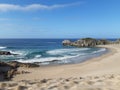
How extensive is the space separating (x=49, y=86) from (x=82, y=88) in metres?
0.83

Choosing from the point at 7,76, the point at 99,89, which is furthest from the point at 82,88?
the point at 7,76

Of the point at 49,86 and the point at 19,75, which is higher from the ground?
the point at 49,86

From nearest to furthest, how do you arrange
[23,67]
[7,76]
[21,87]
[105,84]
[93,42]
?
[21,87] < [105,84] < [7,76] < [23,67] < [93,42]

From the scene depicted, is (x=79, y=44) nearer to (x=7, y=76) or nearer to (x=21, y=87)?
(x=7, y=76)

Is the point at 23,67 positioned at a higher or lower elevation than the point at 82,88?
lower

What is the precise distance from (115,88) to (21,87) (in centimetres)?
225

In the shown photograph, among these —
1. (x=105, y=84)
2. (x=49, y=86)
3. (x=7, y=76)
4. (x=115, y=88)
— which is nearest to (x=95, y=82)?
(x=105, y=84)

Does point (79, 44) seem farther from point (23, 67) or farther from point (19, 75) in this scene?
point (19, 75)

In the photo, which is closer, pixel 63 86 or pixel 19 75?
pixel 63 86

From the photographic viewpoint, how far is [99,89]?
5.70m

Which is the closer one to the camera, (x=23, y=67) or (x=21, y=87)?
(x=21, y=87)

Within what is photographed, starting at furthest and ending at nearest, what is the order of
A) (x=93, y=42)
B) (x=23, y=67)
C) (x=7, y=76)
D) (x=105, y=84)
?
(x=93, y=42), (x=23, y=67), (x=7, y=76), (x=105, y=84)

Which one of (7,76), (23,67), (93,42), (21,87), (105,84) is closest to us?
(21,87)

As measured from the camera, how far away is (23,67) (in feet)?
60.1
